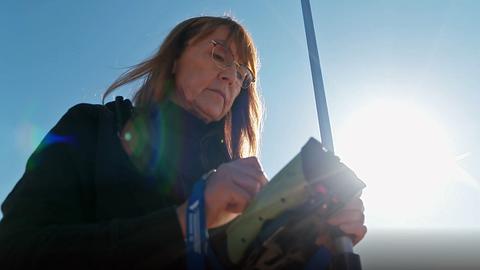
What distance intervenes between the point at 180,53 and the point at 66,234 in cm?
172

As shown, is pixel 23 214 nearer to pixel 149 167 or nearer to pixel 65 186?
pixel 65 186

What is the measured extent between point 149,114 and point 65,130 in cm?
53

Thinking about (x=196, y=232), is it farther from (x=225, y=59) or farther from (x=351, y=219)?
(x=225, y=59)

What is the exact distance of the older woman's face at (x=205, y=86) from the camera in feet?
8.76

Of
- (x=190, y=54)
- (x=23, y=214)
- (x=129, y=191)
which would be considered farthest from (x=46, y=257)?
(x=190, y=54)

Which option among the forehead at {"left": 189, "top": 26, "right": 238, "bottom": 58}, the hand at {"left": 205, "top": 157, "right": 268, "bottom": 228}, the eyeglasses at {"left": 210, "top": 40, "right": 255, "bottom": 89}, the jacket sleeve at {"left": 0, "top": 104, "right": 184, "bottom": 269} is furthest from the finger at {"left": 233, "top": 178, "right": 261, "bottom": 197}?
the forehead at {"left": 189, "top": 26, "right": 238, "bottom": 58}

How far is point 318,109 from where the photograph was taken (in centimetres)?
225

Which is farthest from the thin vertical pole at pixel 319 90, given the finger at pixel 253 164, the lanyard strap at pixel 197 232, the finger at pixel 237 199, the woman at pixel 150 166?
the lanyard strap at pixel 197 232

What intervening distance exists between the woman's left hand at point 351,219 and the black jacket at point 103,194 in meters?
0.59

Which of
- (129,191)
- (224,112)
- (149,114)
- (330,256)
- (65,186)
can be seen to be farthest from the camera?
(224,112)

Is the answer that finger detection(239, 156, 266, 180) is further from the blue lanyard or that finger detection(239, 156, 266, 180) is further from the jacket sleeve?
the jacket sleeve

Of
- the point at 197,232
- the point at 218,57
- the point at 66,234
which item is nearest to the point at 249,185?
the point at 197,232

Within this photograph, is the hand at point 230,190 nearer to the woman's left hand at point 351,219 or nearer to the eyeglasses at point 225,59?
the woman's left hand at point 351,219

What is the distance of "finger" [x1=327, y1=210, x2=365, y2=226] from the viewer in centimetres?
162
